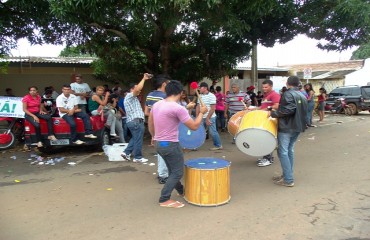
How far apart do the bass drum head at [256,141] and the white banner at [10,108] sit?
6.08 metres

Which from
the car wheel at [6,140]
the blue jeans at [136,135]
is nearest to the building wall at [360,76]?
the blue jeans at [136,135]

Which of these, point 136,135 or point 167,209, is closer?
point 167,209

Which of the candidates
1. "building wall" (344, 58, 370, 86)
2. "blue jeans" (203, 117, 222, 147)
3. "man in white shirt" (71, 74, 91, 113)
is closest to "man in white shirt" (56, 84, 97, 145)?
"man in white shirt" (71, 74, 91, 113)

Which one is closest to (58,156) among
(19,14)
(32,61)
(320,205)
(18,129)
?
(18,129)

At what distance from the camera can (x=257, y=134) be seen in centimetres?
548

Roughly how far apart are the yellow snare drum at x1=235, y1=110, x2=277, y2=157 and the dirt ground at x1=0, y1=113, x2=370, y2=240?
61 centimetres

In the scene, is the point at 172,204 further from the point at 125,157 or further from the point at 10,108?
the point at 10,108

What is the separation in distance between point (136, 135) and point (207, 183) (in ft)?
9.51

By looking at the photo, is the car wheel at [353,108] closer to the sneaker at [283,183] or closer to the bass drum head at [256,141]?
the sneaker at [283,183]

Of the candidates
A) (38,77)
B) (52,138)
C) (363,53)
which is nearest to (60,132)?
(52,138)

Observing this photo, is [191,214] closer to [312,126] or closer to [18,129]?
[18,129]

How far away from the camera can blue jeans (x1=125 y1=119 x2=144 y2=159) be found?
7152mm

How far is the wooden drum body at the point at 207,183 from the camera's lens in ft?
15.1

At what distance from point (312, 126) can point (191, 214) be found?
1037 centimetres
